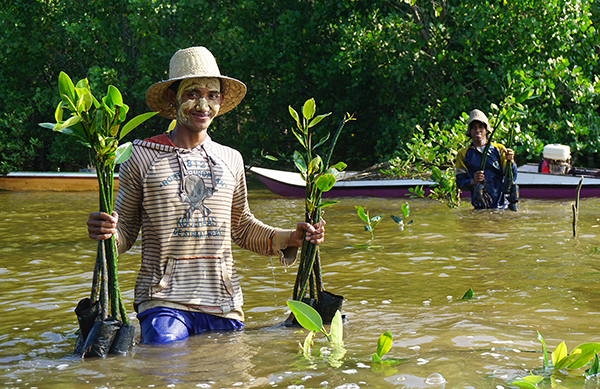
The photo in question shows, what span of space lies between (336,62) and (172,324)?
15689 millimetres

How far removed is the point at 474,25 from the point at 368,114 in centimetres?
551

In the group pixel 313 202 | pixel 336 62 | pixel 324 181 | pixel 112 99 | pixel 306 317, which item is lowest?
pixel 306 317

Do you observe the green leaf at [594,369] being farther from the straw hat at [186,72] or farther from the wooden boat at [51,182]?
the wooden boat at [51,182]

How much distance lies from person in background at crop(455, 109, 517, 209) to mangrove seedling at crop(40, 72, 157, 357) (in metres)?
6.59

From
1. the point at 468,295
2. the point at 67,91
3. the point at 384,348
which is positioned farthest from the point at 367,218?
the point at 67,91

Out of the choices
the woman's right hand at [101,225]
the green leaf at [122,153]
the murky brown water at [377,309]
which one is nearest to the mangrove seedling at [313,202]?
the murky brown water at [377,309]

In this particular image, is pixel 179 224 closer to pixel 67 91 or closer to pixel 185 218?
pixel 185 218

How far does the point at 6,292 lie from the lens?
17.8ft

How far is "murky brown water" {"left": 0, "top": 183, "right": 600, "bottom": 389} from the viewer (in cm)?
289

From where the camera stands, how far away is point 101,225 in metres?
2.92

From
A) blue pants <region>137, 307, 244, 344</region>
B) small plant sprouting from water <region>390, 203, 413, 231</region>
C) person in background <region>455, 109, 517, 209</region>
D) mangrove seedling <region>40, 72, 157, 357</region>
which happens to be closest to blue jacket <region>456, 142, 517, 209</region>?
person in background <region>455, 109, 517, 209</region>

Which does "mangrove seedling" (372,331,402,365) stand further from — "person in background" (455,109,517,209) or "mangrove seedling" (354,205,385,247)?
"person in background" (455,109,517,209)

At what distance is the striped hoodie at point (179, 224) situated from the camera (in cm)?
331

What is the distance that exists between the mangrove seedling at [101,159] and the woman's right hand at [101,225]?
0.20ft
